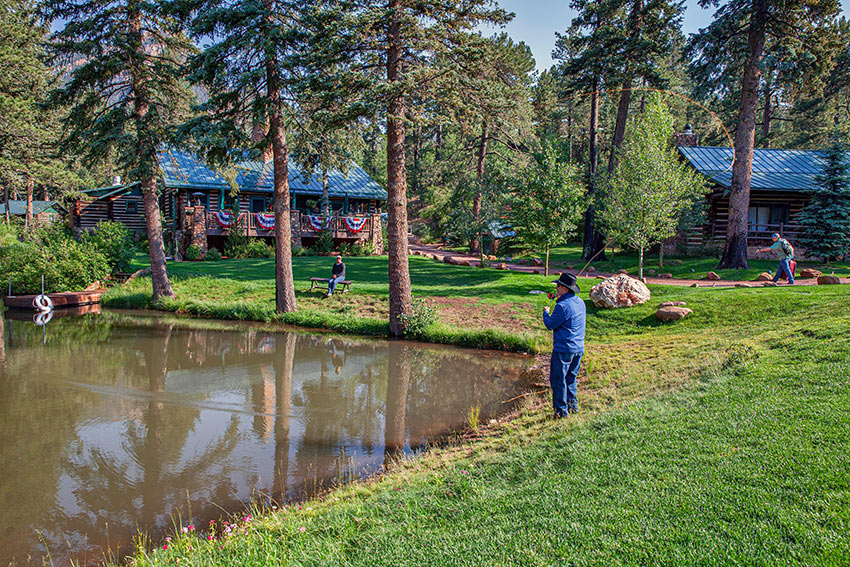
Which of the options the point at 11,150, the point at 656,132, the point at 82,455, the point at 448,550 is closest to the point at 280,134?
the point at 82,455

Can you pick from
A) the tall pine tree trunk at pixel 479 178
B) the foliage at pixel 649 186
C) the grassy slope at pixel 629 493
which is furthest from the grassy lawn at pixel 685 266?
the grassy slope at pixel 629 493

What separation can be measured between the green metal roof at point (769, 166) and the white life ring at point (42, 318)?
28.6 m

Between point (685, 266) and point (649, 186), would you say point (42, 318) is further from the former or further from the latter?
point (685, 266)

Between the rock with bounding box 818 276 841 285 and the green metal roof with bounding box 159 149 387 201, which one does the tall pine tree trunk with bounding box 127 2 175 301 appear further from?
the rock with bounding box 818 276 841 285

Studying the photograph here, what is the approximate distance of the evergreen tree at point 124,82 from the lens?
56.0 feet

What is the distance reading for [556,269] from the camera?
24.8 metres

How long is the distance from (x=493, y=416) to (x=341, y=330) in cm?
819

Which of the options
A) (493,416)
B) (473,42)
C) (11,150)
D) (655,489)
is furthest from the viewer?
(11,150)

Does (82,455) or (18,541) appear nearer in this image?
(18,541)

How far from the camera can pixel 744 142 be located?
67.0ft

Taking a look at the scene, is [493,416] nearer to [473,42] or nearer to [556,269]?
[473,42]

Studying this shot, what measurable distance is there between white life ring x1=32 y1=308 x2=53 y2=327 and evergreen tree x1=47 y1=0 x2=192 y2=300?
12.2 ft

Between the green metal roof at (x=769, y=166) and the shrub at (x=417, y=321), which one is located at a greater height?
the green metal roof at (x=769, y=166)

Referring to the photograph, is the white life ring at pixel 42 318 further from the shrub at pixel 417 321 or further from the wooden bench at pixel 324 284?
the shrub at pixel 417 321
